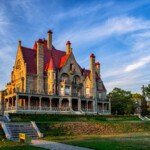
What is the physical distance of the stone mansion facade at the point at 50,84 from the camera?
2437 inches

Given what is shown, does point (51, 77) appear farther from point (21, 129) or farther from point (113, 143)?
point (113, 143)

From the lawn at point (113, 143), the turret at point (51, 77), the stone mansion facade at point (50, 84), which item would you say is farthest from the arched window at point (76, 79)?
the lawn at point (113, 143)

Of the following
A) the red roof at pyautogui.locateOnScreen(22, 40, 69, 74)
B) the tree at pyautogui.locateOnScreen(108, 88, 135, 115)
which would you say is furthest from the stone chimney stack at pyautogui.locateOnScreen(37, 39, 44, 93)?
the tree at pyautogui.locateOnScreen(108, 88, 135, 115)

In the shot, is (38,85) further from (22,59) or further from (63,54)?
(63,54)

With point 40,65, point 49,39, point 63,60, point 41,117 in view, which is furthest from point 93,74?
point 41,117

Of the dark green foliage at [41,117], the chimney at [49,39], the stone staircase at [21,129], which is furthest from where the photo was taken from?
the chimney at [49,39]

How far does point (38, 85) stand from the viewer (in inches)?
2530

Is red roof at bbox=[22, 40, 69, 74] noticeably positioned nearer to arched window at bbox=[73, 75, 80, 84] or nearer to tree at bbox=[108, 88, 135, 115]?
arched window at bbox=[73, 75, 80, 84]

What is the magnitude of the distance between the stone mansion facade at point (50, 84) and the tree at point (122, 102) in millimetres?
6694

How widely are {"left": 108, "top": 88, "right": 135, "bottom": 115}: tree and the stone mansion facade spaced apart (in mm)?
6694

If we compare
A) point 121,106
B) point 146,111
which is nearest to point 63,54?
point 121,106

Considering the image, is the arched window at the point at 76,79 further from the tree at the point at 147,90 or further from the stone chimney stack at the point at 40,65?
the tree at the point at 147,90

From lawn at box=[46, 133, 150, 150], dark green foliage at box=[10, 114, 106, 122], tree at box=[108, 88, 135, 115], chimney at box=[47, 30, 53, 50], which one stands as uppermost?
chimney at box=[47, 30, 53, 50]

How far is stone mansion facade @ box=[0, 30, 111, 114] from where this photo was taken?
203ft
